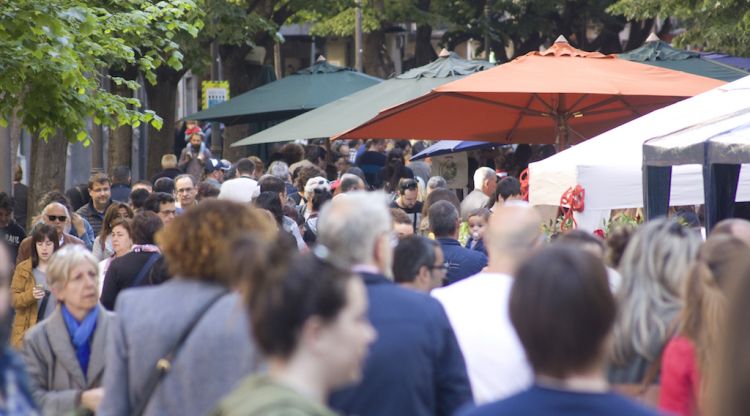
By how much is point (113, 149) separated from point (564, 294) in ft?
70.2

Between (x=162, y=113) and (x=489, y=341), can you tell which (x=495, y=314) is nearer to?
(x=489, y=341)

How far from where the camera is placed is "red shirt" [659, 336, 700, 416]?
176 inches

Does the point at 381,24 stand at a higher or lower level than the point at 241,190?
higher

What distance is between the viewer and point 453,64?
54.4 ft

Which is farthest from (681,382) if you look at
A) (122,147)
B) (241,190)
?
(122,147)

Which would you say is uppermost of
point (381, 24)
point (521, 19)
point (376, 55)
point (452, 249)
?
point (521, 19)

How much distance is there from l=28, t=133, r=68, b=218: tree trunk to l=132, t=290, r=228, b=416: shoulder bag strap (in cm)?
1340

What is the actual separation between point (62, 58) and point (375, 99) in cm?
617

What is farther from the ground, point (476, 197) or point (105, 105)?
A: point (105, 105)

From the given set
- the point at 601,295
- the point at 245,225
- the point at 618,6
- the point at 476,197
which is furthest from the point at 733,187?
the point at 618,6

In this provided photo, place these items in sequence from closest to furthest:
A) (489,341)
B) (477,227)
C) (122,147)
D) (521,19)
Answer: (489,341)
(477,227)
(122,147)
(521,19)

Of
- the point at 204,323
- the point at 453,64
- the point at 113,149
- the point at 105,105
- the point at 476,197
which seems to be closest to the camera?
the point at 204,323

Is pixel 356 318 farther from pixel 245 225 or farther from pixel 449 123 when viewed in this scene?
pixel 449 123

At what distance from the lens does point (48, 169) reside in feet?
57.9
